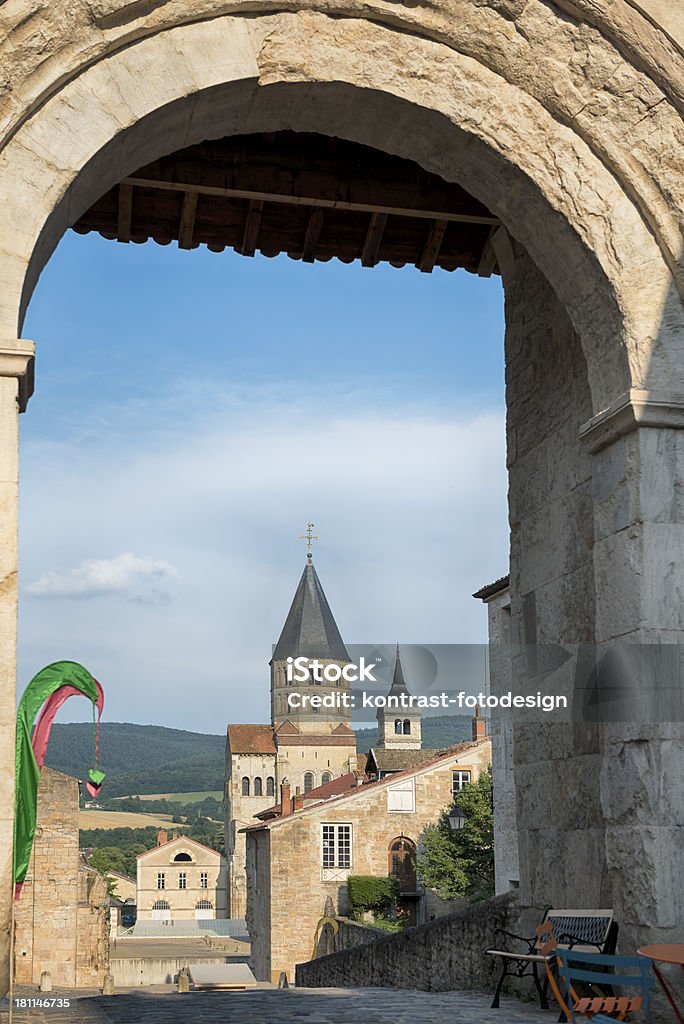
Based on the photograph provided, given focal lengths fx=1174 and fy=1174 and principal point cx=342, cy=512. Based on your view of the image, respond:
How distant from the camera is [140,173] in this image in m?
7.51

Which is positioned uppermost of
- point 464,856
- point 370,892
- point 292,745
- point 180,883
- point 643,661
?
point 292,745

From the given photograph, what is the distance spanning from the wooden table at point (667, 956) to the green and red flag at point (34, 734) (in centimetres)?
227

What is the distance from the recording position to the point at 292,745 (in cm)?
9238

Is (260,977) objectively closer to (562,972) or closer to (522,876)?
(522,876)

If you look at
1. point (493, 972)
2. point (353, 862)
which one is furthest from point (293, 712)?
point (493, 972)

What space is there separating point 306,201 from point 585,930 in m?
4.83

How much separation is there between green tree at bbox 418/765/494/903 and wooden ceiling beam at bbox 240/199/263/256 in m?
31.1

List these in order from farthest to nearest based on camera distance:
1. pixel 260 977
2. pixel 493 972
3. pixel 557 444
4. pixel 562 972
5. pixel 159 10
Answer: pixel 260 977, pixel 493 972, pixel 557 444, pixel 159 10, pixel 562 972

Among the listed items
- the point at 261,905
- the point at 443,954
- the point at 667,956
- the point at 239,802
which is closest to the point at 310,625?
the point at 239,802

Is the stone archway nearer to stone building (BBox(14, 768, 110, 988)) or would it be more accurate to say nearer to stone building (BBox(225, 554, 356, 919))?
stone building (BBox(14, 768, 110, 988))

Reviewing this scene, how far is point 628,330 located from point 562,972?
2862mm

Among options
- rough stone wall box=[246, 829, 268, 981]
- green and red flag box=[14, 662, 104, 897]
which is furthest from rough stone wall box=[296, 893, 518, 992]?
rough stone wall box=[246, 829, 268, 981]

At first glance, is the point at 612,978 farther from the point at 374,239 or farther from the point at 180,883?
the point at 180,883

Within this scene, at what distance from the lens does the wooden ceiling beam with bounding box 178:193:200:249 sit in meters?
7.91
